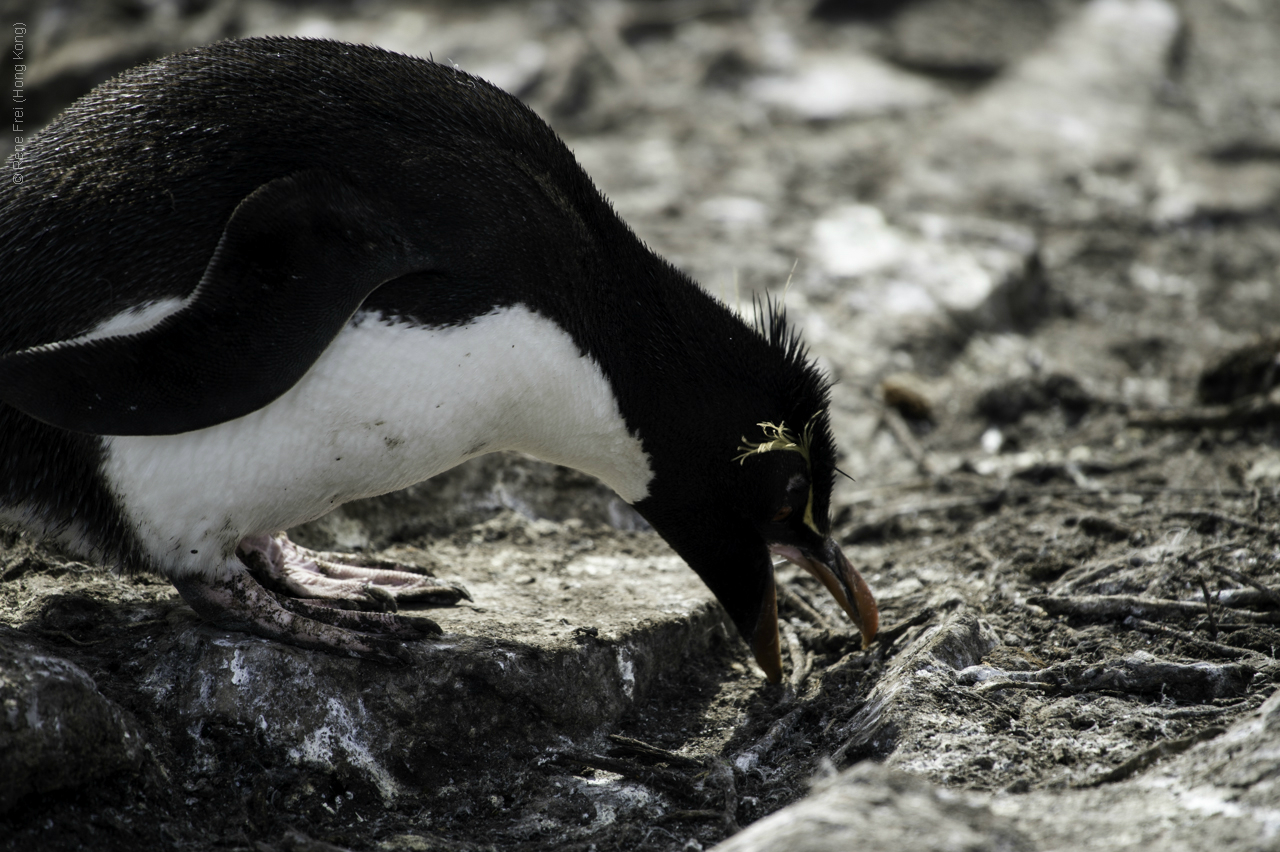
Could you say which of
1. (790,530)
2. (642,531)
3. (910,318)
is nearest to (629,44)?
(910,318)

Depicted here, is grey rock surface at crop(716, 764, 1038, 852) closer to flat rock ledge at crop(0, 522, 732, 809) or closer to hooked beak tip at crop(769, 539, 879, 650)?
flat rock ledge at crop(0, 522, 732, 809)

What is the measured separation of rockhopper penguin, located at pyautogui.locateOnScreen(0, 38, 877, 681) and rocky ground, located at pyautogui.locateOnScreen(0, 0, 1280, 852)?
24cm

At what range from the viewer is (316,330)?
220 cm

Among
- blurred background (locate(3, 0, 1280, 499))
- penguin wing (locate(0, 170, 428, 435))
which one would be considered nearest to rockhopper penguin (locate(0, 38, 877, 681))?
penguin wing (locate(0, 170, 428, 435))

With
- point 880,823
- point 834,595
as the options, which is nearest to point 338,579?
point 834,595

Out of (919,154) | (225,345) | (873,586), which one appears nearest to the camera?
(225,345)

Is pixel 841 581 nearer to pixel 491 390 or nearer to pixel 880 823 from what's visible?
pixel 491 390

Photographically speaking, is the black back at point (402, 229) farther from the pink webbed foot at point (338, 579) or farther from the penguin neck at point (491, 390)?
the pink webbed foot at point (338, 579)

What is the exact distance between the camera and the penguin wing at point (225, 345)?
2.10 metres

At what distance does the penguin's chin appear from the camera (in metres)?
2.80

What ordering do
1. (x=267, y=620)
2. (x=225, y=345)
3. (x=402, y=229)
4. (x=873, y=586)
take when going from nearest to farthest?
(x=225, y=345) < (x=402, y=229) < (x=267, y=620) < (x=873, y=586)

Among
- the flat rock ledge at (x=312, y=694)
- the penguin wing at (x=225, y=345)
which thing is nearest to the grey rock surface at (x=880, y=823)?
the flat rock ledge at (x=312, y=694)

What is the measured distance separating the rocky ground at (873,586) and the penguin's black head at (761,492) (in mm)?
181

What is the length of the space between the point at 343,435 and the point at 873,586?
1637 millimetres
